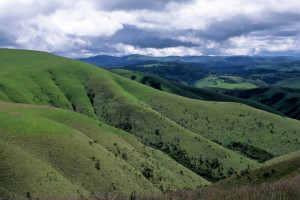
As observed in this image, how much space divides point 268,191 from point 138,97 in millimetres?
138392

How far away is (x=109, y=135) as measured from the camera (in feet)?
236

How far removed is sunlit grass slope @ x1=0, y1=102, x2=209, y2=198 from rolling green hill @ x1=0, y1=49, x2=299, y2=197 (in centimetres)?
20

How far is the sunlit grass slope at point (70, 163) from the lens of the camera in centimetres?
Answer: 3581

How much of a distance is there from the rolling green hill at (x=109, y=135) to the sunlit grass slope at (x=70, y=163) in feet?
0.67

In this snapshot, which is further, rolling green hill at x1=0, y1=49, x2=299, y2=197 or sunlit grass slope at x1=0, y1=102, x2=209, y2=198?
rolling green hill at x1=0, y1=49, x2=299, y2=197

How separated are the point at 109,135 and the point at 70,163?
2634 centimetres

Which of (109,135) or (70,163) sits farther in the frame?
(109,135)

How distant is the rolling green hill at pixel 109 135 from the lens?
4319cm

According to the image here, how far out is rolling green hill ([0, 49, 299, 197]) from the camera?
4319 centimetres

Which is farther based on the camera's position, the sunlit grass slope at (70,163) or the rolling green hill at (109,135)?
the rolling green hill at (109,135)

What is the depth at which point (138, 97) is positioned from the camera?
14562cm

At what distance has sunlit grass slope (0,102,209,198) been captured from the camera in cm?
3581

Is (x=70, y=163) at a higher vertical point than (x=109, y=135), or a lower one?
higher

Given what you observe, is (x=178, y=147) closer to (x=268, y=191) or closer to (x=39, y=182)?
(x=39, y=182)
